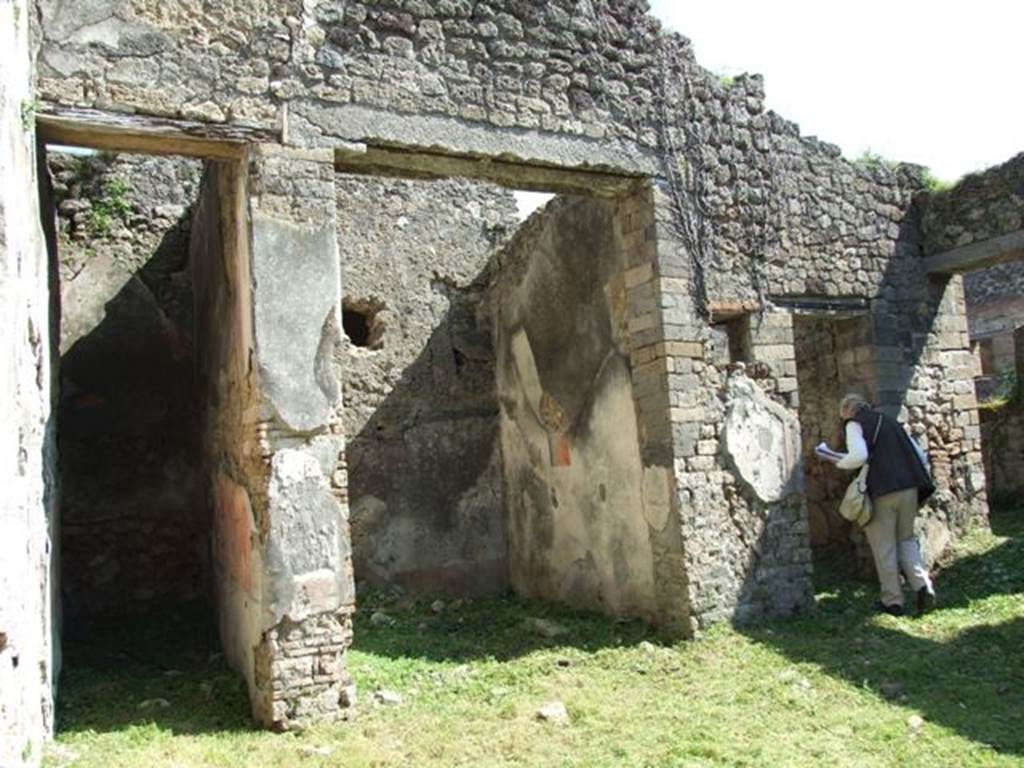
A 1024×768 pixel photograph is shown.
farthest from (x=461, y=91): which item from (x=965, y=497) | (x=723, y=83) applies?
(x=965, y=497)

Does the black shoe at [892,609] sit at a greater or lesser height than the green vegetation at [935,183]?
lesser

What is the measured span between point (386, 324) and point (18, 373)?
17.4 ft

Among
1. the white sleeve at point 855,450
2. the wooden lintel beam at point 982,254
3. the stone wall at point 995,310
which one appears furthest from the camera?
the stone wall at point 995,310

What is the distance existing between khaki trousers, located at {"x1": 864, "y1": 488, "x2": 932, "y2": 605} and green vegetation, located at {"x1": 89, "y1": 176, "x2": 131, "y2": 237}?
6835 mm

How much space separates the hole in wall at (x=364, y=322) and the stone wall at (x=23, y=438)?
11.4 ft

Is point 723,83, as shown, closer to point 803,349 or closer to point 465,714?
point 803,349

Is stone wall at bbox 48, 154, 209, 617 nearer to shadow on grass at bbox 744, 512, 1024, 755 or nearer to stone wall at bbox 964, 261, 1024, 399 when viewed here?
shadow on grass at bbox 744, 512, 1024, 755

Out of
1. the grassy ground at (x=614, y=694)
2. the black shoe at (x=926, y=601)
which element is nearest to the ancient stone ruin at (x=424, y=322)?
the grassy ground at (x=614, y=694)

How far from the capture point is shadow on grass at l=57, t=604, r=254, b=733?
17.5 ft

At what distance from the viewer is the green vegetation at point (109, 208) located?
8.66 m

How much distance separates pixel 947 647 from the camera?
20.4 feet

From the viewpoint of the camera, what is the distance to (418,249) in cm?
934

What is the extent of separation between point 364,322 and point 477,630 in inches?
127

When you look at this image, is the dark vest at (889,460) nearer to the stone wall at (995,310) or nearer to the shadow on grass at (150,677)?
the shadow on grass at (150,677)
